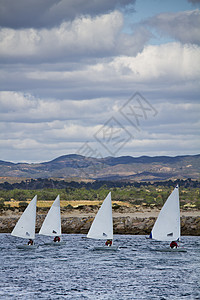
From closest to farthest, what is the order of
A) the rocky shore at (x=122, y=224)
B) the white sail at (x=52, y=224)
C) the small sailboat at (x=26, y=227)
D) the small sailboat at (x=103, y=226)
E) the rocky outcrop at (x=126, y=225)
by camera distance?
the small sailboat at (x=103, y=226) → the small sailboat at (x=26, y=227) → the white sail at (x=52, y=224) → the rocky outcrop at (x=126, y=225) → the rocky shore at (x=122, y=224)

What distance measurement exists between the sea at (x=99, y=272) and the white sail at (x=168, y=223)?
73.4 inches

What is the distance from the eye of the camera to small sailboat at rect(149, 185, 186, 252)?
57.7 meters

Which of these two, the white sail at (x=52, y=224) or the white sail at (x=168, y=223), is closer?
the white sail at (x=168, y=223)

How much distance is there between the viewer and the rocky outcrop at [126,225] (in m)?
74.7

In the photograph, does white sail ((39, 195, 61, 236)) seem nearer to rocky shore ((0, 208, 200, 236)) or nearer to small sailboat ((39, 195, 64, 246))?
small sailboat ((39, 195, 64, 246))

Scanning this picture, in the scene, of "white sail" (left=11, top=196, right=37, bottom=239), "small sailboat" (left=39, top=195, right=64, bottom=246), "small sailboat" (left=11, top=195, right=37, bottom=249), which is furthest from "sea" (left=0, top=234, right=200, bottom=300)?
"white sail" (left=11, top=196, right=37, bottom=239)

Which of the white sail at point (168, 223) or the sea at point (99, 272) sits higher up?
the white sail at point (168, 223)

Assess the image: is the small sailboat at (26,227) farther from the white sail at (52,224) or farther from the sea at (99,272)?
the white sail at (52,224)

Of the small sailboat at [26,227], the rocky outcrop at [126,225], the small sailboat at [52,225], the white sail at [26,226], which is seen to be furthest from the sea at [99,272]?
the rocky outcrop at [126,225]

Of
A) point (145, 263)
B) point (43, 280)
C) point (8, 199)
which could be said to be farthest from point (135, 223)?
point (8, 199)

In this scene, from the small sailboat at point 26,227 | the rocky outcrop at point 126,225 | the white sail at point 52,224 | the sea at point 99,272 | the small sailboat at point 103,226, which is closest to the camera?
the sea at point 99,272

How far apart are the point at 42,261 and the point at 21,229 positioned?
9014mm

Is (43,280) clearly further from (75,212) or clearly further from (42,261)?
(75,212)

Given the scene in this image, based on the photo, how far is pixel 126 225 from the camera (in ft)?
251
